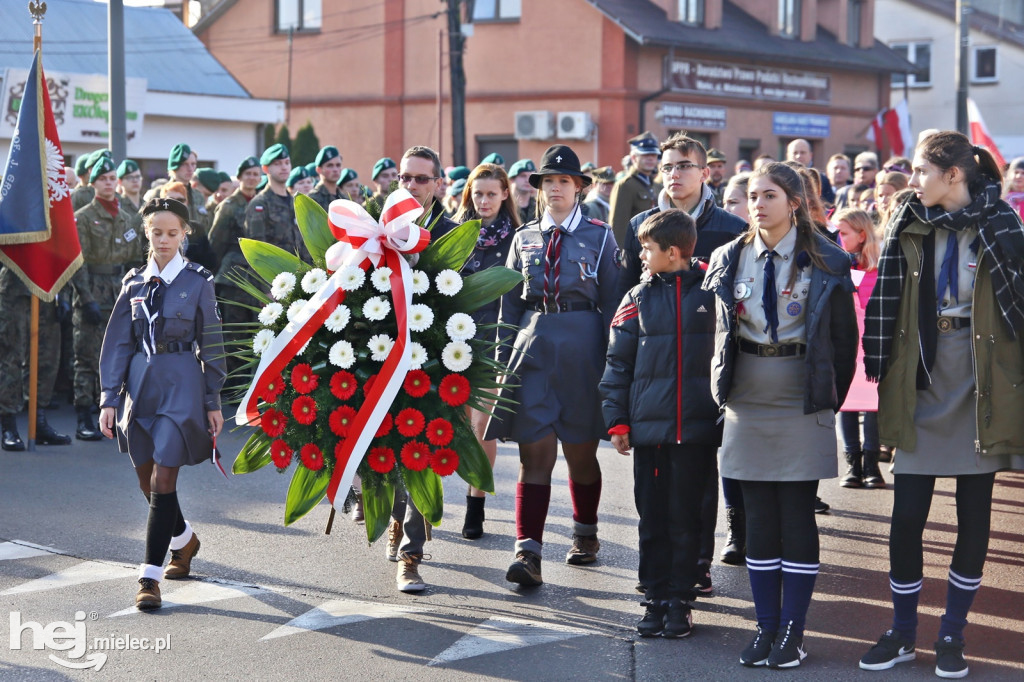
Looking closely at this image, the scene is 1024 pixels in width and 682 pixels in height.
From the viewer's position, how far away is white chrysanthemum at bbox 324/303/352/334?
225 inches

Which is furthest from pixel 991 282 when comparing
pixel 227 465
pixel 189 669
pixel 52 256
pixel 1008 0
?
pixel 1008 0

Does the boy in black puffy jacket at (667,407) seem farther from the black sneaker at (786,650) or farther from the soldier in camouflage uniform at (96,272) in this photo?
the soldier in camouflage uniform at (96,272)

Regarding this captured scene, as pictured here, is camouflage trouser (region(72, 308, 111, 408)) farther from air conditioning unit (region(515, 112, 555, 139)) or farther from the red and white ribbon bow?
air conditioning unit (region(515, 112, 555, 139))

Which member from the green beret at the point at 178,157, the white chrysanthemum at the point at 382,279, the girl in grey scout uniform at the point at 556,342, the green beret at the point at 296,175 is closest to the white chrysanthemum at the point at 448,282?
the white chrysanthemum at the point at 382,279

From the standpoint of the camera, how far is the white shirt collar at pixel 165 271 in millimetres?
6539

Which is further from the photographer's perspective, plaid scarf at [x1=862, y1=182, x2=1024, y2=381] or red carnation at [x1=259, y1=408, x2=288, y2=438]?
red carnation at [x1=259, y1=408, x2=288, y2=438]

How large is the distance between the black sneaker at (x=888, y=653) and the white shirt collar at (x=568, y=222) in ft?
8.35

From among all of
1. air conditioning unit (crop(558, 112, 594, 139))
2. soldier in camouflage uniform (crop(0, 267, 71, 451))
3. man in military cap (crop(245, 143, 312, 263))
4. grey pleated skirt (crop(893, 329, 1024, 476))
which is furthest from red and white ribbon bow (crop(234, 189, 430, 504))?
air conditioning unit (crop(558, 112, 594, 139))

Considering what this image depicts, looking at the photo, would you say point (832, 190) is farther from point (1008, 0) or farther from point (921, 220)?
point (1008, 0)

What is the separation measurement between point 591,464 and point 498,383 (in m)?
1.03

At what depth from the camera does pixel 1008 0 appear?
57406 millimetres

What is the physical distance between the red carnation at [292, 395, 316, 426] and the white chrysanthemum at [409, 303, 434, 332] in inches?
21.5

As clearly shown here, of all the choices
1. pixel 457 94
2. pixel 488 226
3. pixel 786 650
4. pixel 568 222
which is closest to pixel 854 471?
pixel 488 226

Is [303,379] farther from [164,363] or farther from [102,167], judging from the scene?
[102,167]
